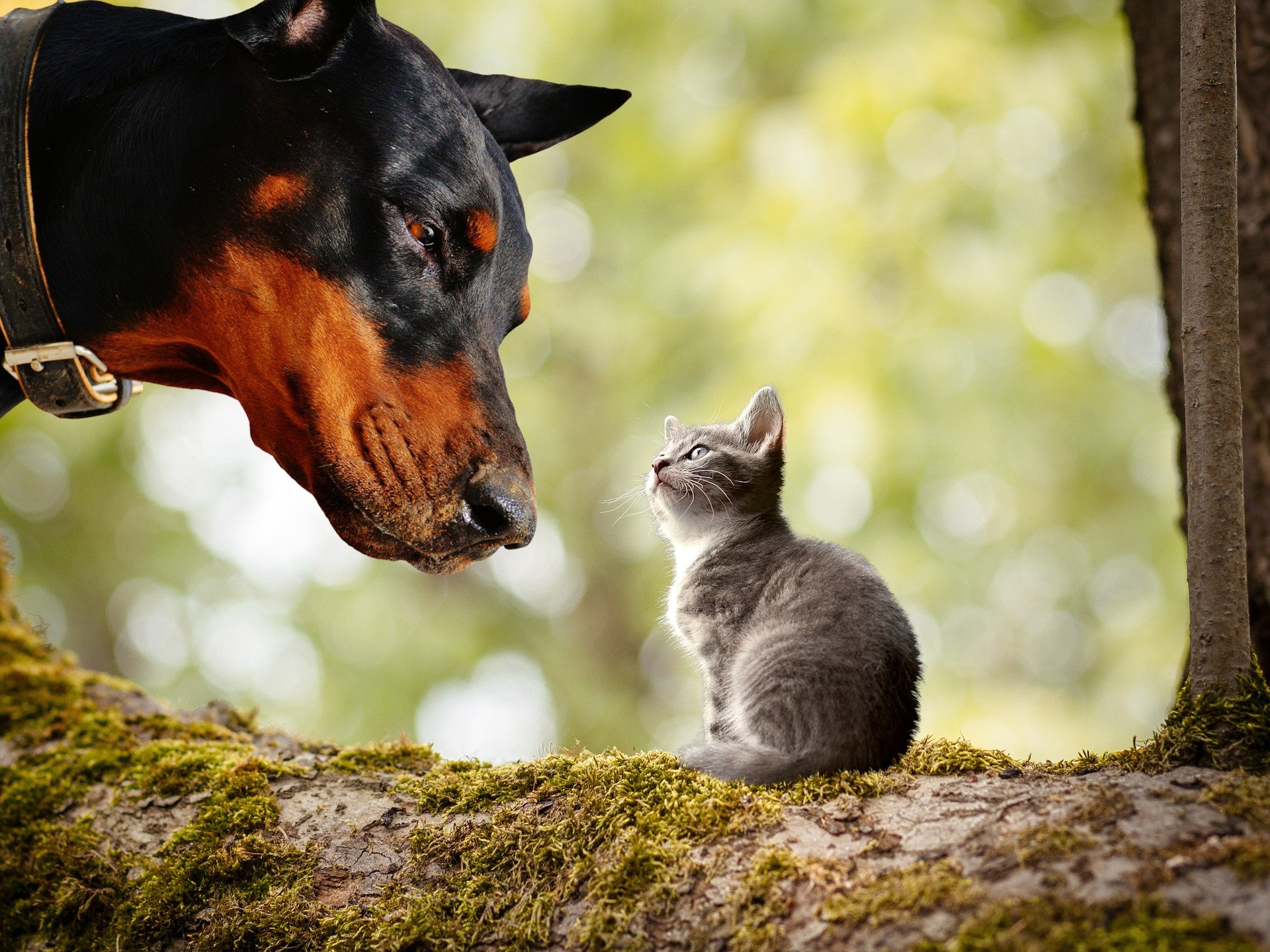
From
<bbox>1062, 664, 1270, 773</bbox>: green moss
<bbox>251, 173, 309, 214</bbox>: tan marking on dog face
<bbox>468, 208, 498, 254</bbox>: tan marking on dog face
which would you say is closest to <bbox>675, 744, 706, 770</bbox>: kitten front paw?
<bbox>1062, 664, 1270, 773</bbox>: green moss

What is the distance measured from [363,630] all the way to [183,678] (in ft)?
4.71

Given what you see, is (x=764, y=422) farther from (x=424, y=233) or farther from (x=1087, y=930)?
(x=1087, y=930)

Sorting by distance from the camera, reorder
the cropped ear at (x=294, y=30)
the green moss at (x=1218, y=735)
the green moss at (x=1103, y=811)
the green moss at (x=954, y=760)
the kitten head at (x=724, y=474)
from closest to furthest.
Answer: the green moss at (x=1103, y=811), the green moss at (x=1218, y=735), the green moss at (x=954, y=760), the cropped ear at (x=294, y=30), the kitten head at (x=724, y=474)

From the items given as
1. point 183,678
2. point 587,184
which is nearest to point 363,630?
point 183,678

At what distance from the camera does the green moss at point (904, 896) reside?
1474 millimetres

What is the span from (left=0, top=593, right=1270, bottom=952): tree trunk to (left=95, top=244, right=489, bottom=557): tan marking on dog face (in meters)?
0.62

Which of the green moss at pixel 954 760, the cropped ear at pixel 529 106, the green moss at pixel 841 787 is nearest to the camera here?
the green moss at pixel 841 787

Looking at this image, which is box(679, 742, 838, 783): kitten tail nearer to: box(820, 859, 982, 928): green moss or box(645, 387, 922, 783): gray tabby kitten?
box(645, 387, 922, 783): gray tabby kitten

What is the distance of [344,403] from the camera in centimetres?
200

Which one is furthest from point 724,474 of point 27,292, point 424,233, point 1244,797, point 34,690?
point 34,690

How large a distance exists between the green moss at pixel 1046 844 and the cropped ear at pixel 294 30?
6.47ft

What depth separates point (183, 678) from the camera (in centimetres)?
704

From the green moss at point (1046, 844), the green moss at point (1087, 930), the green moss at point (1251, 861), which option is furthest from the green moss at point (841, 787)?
the green moss at point (1251, 861)

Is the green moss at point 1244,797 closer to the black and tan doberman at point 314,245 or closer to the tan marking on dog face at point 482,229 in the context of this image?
the black and tan doberman at point 314,245
